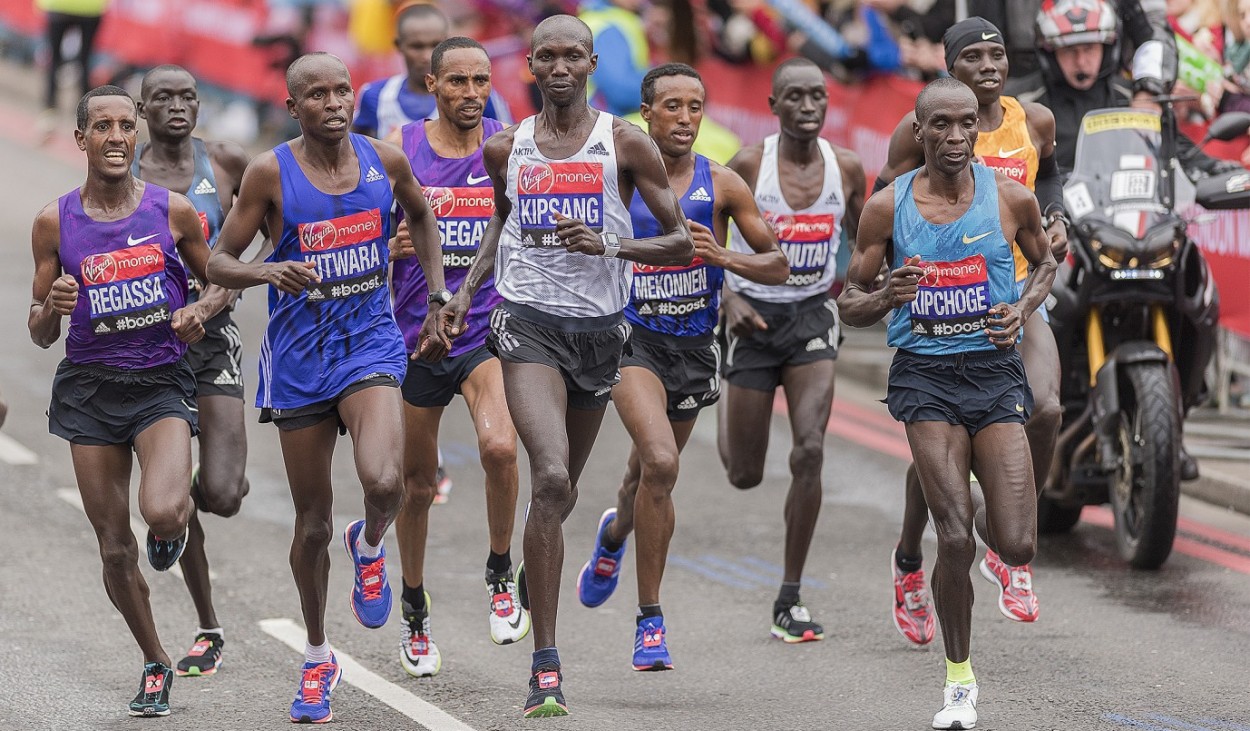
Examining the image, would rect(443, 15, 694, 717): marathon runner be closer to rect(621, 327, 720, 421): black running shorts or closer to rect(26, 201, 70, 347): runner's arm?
rect(621, 327, 720, 421): black running shorts

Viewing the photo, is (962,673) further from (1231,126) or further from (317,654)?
(1231,126)

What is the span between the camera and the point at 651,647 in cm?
834

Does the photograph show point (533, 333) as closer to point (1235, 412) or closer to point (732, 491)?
point (732, 491)

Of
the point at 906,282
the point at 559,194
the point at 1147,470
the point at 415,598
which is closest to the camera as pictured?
the point at 906,282

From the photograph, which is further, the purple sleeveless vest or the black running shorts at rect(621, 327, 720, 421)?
the black running shorts at rect(621, 327, 720, 421)

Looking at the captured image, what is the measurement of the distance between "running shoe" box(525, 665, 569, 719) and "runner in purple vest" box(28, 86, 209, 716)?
1.45 meters

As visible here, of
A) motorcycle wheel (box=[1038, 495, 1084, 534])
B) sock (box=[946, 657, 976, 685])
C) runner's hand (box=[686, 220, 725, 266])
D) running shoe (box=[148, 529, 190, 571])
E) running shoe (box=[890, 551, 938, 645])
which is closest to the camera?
sock (box=[946, 657, 976, 685])

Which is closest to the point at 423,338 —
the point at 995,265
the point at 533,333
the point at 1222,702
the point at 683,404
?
the point at 533,333

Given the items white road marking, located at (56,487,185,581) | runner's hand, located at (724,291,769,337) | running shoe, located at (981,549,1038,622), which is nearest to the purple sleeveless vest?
white road marking, located at (56,487,185,581)

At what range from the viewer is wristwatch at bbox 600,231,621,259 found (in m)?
7.65

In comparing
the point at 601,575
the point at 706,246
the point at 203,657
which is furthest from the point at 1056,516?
the point at 203,657

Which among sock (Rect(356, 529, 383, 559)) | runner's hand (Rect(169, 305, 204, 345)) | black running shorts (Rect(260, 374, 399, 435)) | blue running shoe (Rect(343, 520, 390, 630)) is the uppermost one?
runner's hand (Rect(169, 305, 204, 345))

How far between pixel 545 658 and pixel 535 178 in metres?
1.78

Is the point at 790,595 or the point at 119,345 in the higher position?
the point at 119,345
